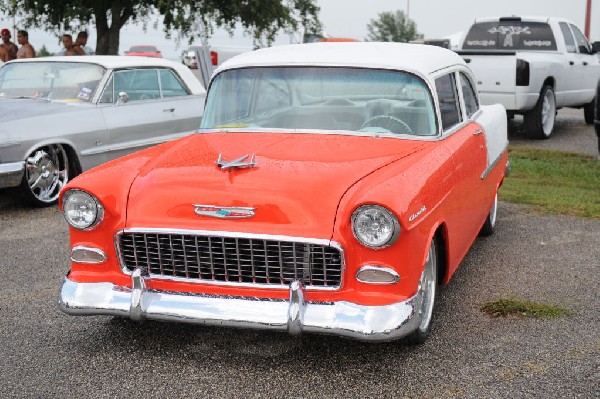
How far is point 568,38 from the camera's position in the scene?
43.3ft

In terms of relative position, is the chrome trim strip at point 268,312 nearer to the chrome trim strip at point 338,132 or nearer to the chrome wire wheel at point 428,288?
the chrome wire wheel at point 428,288

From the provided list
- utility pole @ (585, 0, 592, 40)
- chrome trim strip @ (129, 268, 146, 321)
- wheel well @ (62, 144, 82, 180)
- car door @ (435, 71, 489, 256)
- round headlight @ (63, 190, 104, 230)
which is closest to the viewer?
chrome trim strip @ (129, 268, 146, 321)

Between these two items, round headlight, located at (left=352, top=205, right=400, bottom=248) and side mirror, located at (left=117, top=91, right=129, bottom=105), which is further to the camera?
side mirror, located at (left=117, top=91, right=129, bottom=105)

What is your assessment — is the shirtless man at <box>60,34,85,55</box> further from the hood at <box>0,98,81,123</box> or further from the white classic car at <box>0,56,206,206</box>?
the hood at <box>0,98,81,123</box>

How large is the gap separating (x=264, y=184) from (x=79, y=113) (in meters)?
4.48

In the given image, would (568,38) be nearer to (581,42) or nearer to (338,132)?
(581,42)

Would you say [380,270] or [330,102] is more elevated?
[330,102]

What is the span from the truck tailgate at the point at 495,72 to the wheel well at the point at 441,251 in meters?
7.40

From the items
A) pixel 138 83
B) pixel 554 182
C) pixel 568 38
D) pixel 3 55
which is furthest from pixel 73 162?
pixel 568 38

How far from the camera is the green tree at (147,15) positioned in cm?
1780

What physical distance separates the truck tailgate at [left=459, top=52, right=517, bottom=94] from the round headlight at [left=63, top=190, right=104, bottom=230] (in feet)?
27.4

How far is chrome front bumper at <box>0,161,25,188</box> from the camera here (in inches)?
277

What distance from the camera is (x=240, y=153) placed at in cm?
431

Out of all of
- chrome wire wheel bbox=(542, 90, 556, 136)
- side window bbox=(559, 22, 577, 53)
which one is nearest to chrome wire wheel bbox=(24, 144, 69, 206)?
chrome wire wheel bbox=(542, 90, 556, 136)
